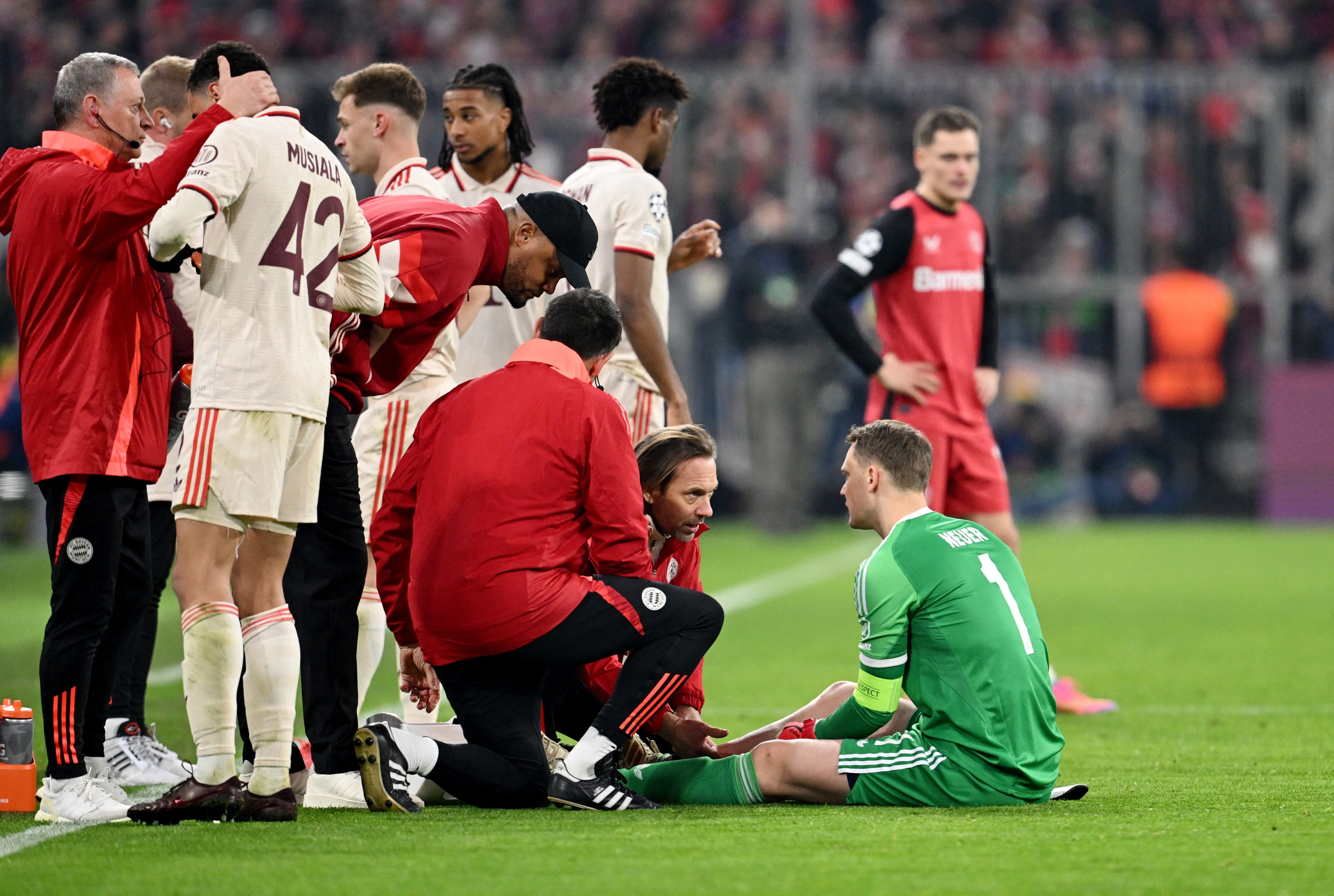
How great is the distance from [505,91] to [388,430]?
1.39 metres

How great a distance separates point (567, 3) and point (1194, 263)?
8.05m

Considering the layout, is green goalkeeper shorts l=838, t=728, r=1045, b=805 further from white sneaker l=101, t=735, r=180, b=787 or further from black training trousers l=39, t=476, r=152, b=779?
white sneaker l=101, t=735, r=180, b=787

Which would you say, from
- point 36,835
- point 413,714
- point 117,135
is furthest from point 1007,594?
point 117,135

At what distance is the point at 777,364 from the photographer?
16.5m

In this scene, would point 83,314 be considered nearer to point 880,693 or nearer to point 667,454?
point 667,454

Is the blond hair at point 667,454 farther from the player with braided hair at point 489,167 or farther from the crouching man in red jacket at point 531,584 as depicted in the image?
the player with braided hair at point 489,167

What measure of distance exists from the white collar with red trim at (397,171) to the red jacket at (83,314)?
4.45ft

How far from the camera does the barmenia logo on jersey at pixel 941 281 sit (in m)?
7.53

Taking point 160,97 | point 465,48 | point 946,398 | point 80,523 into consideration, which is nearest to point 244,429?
point 80,523

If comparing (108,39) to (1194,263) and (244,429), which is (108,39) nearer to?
(1194,263)

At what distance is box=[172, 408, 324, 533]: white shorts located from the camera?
445 centimetres

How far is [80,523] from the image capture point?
4.63 meters

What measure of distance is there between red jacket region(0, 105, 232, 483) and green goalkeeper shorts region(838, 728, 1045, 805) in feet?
6.67

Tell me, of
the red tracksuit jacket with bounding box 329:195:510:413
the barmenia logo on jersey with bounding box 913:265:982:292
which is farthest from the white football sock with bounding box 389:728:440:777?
the barmenia logo on jersey with bounding box 913:265:982:292
